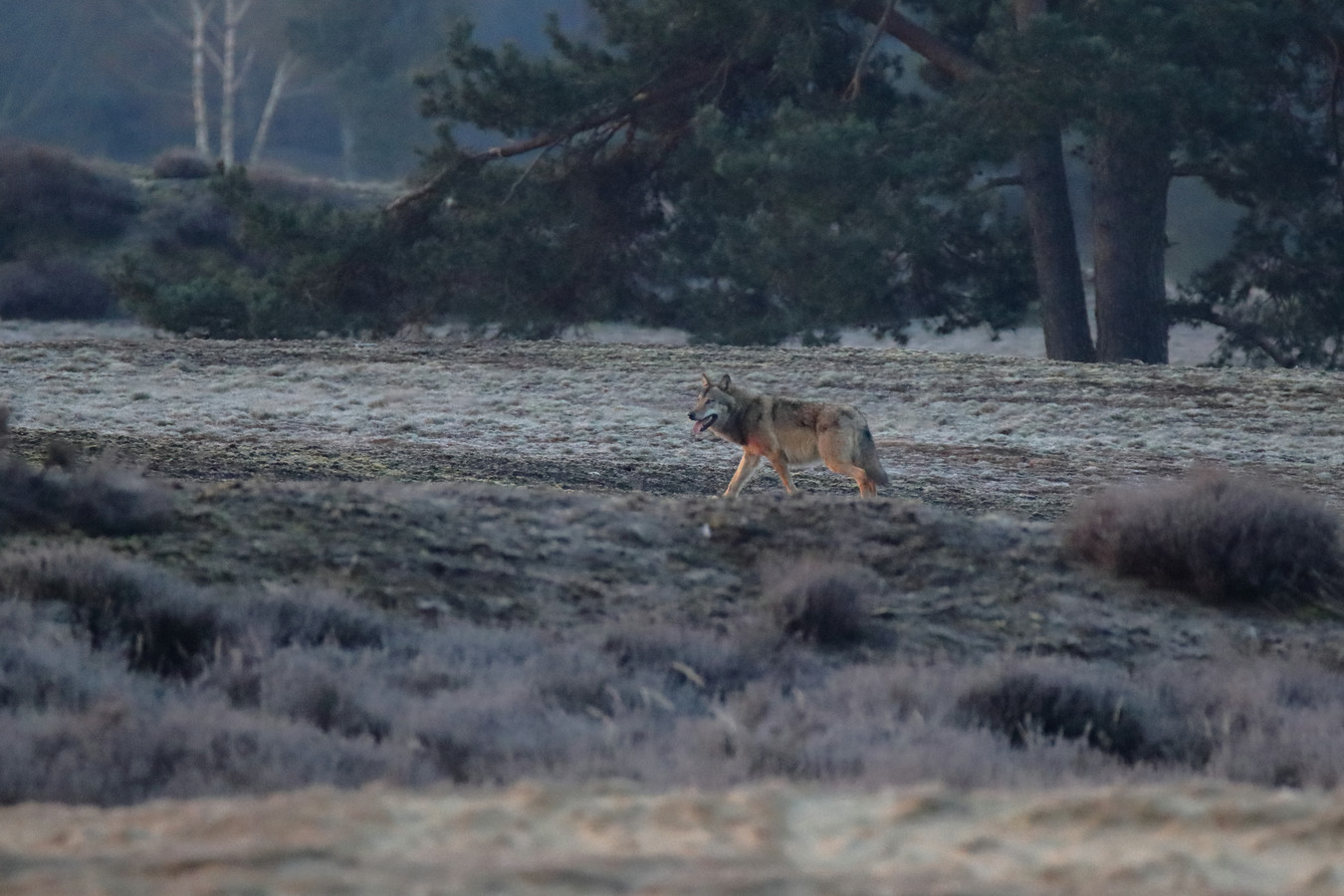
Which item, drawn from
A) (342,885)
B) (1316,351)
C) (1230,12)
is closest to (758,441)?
(342,885)

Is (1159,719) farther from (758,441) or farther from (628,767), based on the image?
(758,441)

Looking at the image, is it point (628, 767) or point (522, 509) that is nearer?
point (628, 767)

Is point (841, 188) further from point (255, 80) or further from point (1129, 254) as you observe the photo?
point (255, 80)

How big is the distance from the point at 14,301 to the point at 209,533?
82.2 feet

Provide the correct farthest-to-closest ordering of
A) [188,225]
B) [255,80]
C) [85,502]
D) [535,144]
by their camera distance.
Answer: [255,80] < [188,225] < [535,144] < [85,502]

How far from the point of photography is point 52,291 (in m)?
31.8

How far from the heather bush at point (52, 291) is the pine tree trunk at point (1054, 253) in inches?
653

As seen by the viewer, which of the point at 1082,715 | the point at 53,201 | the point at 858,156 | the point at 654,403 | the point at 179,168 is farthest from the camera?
the point at 179,168

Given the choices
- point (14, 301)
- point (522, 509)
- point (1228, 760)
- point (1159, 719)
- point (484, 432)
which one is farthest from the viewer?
point (14, 301)

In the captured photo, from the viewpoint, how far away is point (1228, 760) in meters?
5.71

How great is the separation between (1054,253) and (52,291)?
1865cm

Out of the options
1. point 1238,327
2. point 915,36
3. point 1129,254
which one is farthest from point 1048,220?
point 1238,327

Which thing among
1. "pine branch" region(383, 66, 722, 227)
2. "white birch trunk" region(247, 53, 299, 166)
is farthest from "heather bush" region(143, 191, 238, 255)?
"white birch trunk" region(247, 53, 299, 166)

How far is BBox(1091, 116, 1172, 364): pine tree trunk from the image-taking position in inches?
941
